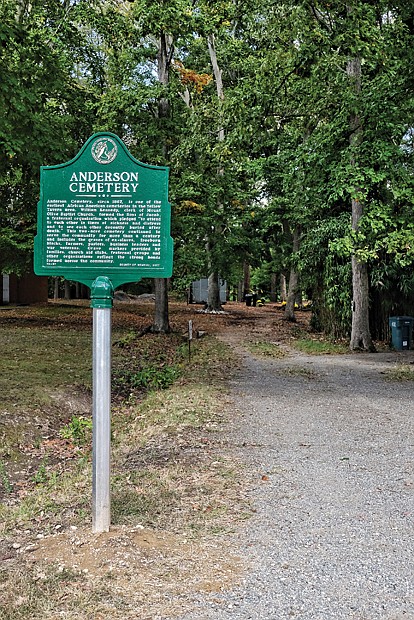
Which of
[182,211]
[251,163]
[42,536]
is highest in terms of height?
[251,163]

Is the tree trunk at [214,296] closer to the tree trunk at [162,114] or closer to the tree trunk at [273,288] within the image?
the tree trunk at [162,114]

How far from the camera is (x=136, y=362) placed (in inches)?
531

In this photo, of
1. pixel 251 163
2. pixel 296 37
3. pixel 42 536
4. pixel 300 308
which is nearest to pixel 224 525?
pixel 42 536

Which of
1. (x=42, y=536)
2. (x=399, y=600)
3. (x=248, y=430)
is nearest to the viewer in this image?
(x=399, y=600)

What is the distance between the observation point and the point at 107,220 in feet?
14.9

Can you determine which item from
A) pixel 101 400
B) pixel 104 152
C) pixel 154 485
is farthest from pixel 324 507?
pixel 104 152

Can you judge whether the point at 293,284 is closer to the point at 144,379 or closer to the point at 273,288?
the point at 144,379

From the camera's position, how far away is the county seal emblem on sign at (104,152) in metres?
4.53

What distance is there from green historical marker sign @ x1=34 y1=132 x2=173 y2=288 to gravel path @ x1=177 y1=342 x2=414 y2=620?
2.02 meters

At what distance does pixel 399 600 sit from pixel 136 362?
34.2 feet

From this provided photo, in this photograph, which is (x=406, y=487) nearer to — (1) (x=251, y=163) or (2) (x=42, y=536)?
(2) (x=42, y=536)

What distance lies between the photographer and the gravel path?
337 centimetres

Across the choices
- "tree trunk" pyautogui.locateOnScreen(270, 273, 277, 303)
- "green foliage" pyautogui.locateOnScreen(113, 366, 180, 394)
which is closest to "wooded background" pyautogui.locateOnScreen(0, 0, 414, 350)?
"green foliage" pyautogui.locateOnScreen(113, 366, 180, 394)

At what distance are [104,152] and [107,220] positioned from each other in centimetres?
49
